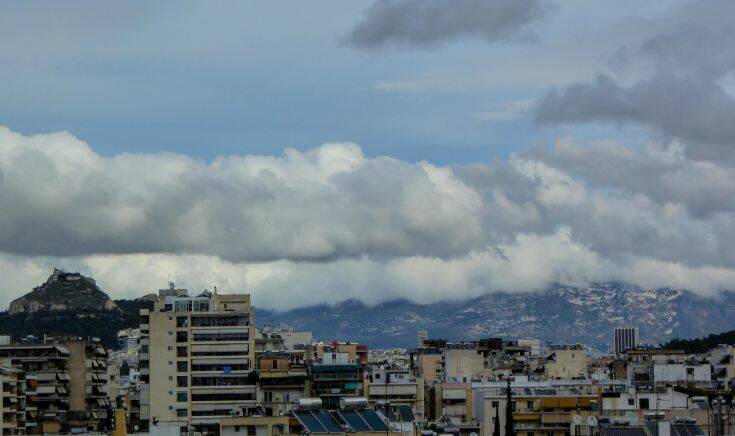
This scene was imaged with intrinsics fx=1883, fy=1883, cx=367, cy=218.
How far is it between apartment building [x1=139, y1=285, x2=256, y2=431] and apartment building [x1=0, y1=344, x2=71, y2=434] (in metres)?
9.73

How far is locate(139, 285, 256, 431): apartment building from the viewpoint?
15400 cm

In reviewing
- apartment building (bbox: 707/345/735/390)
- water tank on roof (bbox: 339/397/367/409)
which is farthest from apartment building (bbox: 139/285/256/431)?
apartment building (bbox: 707/345/735/390)

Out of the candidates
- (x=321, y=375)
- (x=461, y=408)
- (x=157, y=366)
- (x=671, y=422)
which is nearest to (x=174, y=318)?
(x=157, y=366)

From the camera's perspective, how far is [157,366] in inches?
6147

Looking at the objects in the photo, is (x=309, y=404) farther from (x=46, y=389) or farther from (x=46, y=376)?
(x=46, y=376)

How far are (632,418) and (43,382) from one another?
68.3 metres

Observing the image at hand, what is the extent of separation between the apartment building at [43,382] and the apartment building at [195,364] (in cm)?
973

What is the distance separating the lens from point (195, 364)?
156000 millimetres

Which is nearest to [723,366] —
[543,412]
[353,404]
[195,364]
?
[543,412]

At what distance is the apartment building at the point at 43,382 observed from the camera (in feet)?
528

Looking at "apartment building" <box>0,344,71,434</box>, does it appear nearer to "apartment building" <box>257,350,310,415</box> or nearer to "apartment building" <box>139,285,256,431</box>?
"apartment building" <box>139,285,256,431</box>

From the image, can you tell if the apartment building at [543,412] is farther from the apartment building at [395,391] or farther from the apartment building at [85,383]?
the apartment building at [85,383]

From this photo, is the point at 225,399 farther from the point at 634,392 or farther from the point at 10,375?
the point at 634,392

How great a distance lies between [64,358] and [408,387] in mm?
38372
